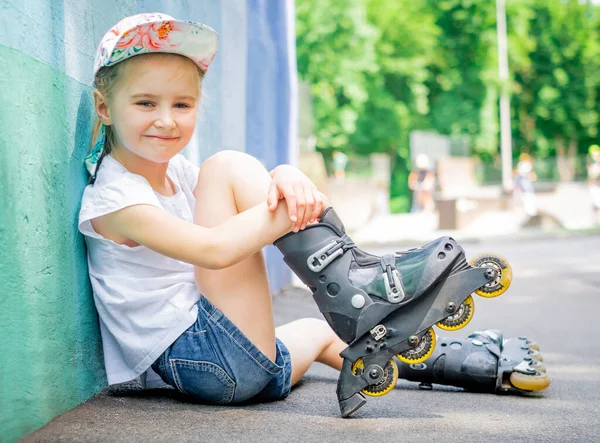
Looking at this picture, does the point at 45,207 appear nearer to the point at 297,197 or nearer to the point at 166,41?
the point at 166,41

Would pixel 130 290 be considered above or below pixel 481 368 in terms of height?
above

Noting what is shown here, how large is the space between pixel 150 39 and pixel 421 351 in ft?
3.75

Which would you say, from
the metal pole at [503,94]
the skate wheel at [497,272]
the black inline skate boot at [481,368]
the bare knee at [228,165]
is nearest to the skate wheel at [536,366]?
the black inline skate boot at [481,368]

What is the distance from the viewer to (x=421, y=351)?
227 centimetres

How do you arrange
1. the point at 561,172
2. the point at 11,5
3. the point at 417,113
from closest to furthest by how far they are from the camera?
the point at 11,5 → the point at 561,172 → the point at 417,113

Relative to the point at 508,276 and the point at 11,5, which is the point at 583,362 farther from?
the point at 11,5

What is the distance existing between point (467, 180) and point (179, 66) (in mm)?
22026

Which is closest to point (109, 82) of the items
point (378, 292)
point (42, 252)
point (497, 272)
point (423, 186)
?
point (42, 252)

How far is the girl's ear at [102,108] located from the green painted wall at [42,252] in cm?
6

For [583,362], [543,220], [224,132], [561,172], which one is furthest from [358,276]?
[561,172]

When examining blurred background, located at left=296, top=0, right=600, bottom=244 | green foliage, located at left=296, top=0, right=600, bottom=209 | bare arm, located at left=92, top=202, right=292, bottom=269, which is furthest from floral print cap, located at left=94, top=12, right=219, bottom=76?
green foliage, located at left=296, top=0, right=600, bottom=209

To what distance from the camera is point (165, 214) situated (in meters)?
2.23

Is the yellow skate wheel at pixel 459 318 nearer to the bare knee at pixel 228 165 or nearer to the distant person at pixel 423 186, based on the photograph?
the bare knee at pixel 228 165

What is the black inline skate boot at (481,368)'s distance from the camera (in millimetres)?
2672
